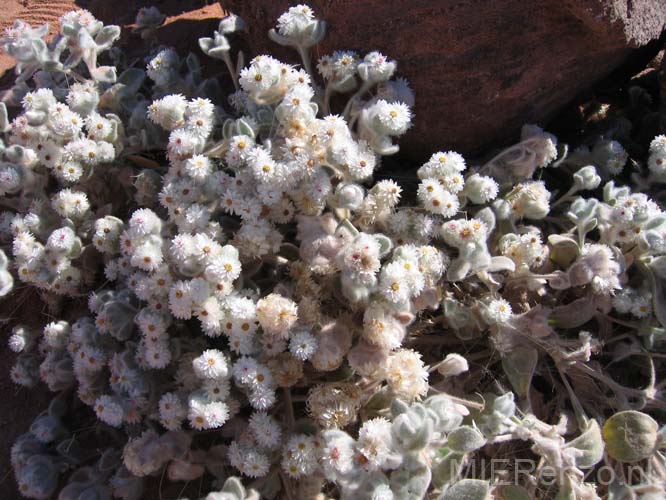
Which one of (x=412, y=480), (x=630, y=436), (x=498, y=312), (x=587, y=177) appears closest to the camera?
(x=412, y=480)

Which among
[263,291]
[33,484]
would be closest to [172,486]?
[33,484]

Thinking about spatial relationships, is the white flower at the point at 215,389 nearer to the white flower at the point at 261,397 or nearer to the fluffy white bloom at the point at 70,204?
the white flower at the point at 261,397


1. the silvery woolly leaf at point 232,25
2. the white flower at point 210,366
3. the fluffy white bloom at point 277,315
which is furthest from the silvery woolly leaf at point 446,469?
the silvery woolly leaf at point 232,25

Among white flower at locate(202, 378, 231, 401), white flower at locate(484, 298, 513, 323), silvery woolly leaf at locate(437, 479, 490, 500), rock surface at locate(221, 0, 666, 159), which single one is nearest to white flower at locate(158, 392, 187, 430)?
white flower at locate(202, 378, 231, 401)

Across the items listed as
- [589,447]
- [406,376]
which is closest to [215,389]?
[406,376]

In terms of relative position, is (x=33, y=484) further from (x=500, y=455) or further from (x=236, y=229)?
(x=500, y=455)

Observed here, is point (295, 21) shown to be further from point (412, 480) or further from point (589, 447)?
point (589, 447)
